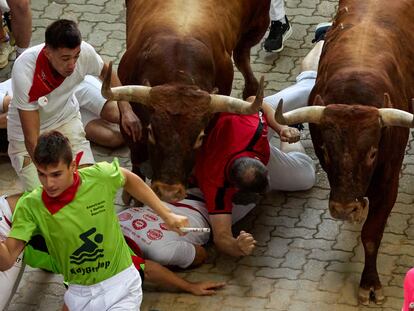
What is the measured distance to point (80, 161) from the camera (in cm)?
891

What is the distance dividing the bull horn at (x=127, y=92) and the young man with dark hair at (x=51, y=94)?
0.92ft

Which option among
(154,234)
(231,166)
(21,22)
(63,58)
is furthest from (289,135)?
(21,22)

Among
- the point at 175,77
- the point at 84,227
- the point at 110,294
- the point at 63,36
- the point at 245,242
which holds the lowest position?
the point at 245,242

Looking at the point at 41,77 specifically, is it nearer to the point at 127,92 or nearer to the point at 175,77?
the point at 127,92

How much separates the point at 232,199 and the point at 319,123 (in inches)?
39.9

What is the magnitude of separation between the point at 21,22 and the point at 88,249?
408cm

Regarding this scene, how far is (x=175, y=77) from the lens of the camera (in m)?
8.60

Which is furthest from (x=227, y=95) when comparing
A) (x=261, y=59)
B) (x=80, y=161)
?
(x=261, y=59)

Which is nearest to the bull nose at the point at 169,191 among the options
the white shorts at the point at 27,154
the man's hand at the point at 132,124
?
the man's hand at the point at 132,124

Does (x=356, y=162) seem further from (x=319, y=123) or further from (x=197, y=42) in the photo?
(x=197, y=42)

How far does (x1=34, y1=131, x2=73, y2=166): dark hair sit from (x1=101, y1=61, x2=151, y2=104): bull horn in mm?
1371

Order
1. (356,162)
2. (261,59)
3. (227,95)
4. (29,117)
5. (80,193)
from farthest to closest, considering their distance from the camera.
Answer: (261,59) → (227,95) → (29,117) → (356,162) → (80,193)

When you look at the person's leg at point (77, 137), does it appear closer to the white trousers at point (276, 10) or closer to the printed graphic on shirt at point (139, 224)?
the printed graphic on shirt at point (139, 224)

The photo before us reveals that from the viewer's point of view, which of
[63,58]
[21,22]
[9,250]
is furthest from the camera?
[21,22]
